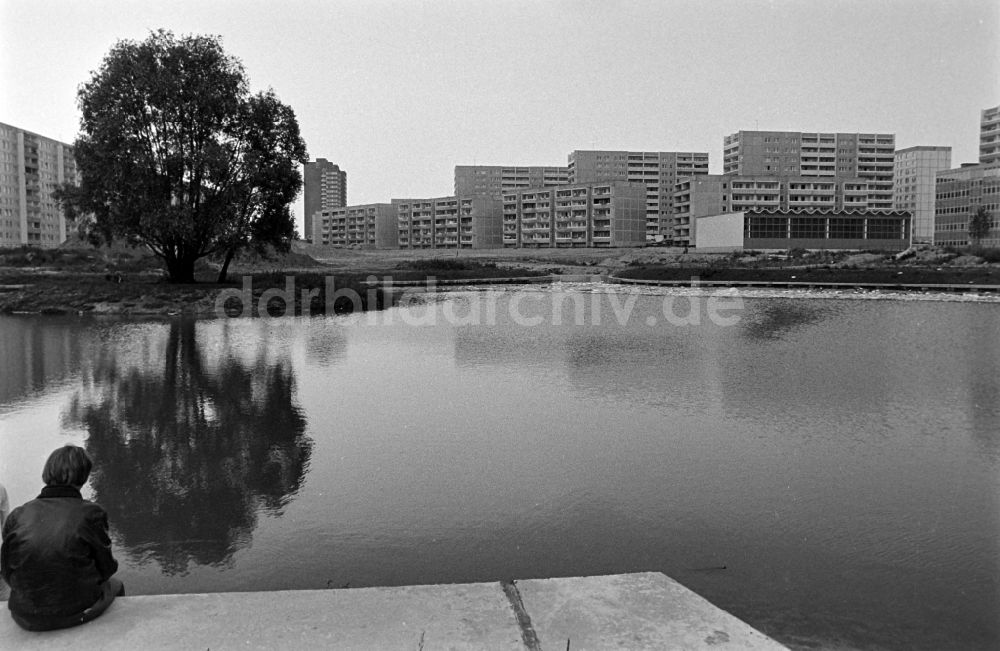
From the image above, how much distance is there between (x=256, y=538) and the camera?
675 centimetres

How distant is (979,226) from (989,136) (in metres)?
38.2

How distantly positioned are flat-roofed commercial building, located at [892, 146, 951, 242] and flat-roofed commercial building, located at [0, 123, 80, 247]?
526 feet

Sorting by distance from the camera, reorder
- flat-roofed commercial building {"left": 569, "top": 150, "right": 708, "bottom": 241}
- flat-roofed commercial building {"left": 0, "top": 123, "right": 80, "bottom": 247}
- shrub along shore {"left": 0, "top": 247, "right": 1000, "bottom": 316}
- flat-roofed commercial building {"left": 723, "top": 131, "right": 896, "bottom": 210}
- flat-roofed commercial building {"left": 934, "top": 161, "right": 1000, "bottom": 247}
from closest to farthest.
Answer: shrub along shore {"left": 0, "top": 247, "right": 1000, "bottom": 316} → flat-roofed commercial building {"left": 934, "top": 161, "right": 1000, "bottom": 247} → flat-roofed commercial building {"left": 0, "top": 123, "right": 80, "bottom": 247} → flat-roofed commercial building {"left": 723, "top": 131, "right": 896, "bottom": 210} → flat-roofed commercial building {"left": 569, "top": 150, "right": 708, "bottom": 241}

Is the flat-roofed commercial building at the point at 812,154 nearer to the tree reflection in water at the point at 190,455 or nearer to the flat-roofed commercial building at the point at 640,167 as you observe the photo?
the flat-roofed commercial building at the point at 640,167

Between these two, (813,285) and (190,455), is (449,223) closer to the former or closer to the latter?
(813,285)

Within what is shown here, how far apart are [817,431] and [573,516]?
16.5ft

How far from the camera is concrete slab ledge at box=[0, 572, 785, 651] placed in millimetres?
4215

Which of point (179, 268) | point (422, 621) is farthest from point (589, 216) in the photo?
point (422, 621)

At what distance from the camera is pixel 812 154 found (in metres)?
157

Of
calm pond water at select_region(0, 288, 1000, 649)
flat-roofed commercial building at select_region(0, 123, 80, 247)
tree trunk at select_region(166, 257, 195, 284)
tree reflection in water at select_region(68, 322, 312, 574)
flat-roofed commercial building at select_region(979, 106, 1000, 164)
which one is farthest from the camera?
flat-roofed commercial building at select_region(979, 106, 1000, 164)

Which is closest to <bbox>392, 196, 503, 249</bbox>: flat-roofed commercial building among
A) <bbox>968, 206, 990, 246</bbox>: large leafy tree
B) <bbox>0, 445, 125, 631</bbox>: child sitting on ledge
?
<bbox>968, 206, 990, 246</bbox>: large leafy tree

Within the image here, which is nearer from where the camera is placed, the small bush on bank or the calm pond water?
the calm pond water

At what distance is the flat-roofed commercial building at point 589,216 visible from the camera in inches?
5167

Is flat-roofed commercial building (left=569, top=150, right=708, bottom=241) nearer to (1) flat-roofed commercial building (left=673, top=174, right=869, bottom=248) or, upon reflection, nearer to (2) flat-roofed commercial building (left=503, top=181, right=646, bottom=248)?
(2) flat-roofed commercial building (left=503, top=181, right=646, bottom=248)
